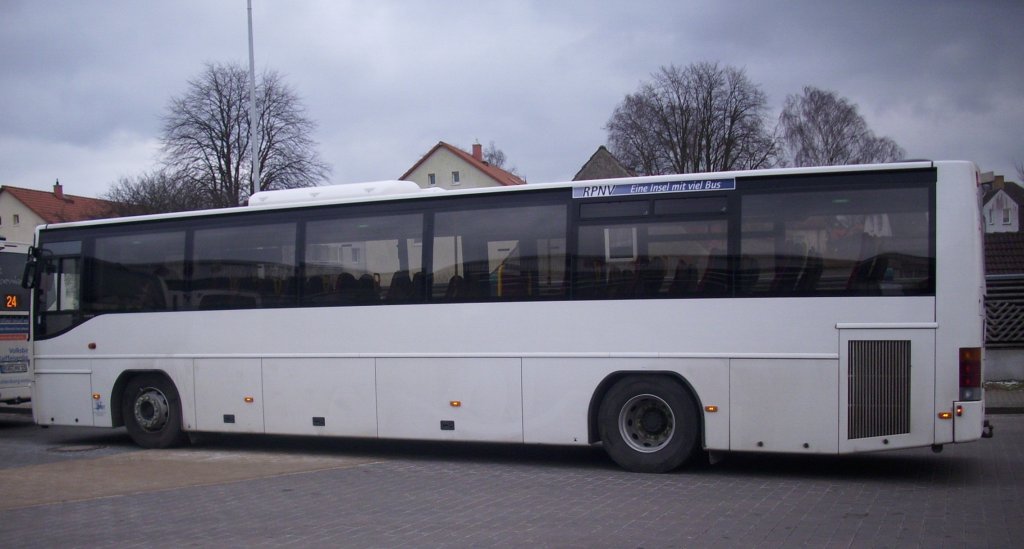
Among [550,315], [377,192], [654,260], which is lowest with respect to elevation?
[550,315]

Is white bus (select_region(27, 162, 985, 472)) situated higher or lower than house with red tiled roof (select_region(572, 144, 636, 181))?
lower

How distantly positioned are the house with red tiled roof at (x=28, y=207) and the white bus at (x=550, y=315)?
68077 millimetres

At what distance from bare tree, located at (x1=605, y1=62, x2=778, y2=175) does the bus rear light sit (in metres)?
44.7

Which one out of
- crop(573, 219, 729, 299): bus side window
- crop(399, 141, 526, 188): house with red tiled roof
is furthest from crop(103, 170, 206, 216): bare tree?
crop(573, 219, 729, 299): bus side window

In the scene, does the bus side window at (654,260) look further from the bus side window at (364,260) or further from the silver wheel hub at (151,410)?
the silver wheel hub at (151,410)

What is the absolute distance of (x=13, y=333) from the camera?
1659 cm

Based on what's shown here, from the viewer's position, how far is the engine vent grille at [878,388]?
30.5 ft

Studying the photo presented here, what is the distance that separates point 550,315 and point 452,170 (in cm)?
5630

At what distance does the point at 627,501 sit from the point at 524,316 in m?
2.87

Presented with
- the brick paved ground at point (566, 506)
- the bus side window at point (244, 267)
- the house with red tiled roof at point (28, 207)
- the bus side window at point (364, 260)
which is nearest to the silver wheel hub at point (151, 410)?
the brick paved ground at point (566, 506)

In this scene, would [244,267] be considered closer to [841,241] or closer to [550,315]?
[550,315]

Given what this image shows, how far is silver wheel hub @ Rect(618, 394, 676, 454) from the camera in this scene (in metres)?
10.3

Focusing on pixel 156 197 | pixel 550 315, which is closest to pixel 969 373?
pixel 550 315

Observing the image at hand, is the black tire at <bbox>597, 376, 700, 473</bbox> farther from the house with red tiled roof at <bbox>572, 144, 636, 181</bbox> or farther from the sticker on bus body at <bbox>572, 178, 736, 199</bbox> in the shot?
the house with red tiled roof at <bbox>572, 144, 636, 181</bbox>
